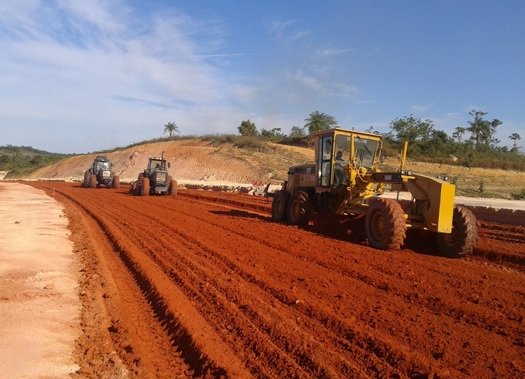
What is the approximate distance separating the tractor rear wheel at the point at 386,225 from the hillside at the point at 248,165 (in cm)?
1928

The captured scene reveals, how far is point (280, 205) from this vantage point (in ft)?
49.0

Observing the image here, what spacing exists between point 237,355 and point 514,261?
7073 mm

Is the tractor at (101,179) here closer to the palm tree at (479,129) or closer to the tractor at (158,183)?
the tractor at (158,183)

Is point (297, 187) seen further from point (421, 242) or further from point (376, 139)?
point (421, 242)

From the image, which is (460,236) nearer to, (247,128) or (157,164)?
(157,164)

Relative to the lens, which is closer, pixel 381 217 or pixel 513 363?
pixel 513 363

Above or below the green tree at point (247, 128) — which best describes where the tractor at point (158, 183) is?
below

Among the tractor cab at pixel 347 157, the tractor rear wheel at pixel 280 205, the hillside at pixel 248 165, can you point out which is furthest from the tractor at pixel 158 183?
the tractor cab at pixel 347 157

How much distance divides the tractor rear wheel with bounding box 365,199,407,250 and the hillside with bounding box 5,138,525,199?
19.3m

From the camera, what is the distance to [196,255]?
927 cm

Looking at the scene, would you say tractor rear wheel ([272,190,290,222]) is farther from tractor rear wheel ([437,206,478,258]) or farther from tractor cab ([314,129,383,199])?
tractor rear wheel ([437,206,478,258])

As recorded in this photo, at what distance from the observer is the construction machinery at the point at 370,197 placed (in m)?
9.84

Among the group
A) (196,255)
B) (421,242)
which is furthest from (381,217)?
(196,255)

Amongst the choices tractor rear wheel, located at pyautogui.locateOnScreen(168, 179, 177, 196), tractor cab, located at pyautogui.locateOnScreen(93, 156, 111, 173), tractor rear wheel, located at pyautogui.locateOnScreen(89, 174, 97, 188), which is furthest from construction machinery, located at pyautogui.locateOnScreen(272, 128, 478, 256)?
tractor cab, located at pyautogui.locateOnScreen(93, 156, 111, 173)
